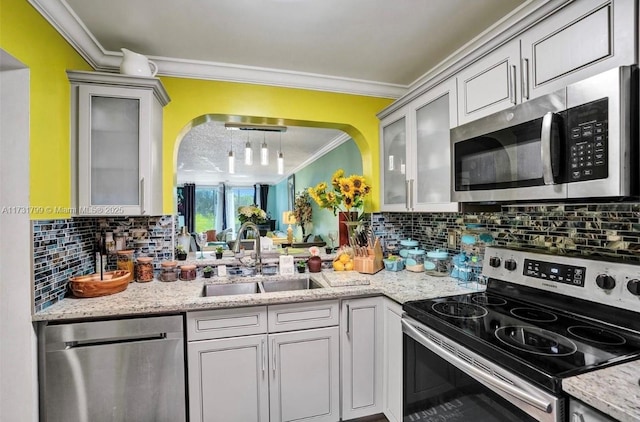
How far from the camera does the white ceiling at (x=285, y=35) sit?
1.57 meters

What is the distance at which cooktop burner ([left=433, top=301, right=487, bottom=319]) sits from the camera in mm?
1378

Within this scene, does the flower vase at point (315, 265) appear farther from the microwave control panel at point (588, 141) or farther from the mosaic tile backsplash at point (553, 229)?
the microwave control panel at point (588, 141)

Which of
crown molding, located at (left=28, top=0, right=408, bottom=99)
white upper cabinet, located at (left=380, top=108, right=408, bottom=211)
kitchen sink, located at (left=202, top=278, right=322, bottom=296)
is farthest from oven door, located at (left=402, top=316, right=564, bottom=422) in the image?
crown molding, located at (left=28, top=0, right=408, bottom=99)

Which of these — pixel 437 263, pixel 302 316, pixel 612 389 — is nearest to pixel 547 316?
pixel 612 389

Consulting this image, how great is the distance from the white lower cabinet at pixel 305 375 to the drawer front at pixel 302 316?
35 millimetres

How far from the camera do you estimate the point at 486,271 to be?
1695mm

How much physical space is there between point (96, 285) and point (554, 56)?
240 centimetres

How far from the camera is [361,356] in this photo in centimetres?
185

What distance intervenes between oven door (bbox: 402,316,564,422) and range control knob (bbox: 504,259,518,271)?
1.87 feet

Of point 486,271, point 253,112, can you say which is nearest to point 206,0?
point 253,112

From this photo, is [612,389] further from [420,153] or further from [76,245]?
[76,245]

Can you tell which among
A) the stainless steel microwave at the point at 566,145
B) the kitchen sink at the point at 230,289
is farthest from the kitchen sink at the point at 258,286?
the stainless steel microwave at the point at 566,145

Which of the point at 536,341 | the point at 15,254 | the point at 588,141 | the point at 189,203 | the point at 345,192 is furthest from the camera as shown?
the point at 189,203

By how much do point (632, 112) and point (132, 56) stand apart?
234 cm
